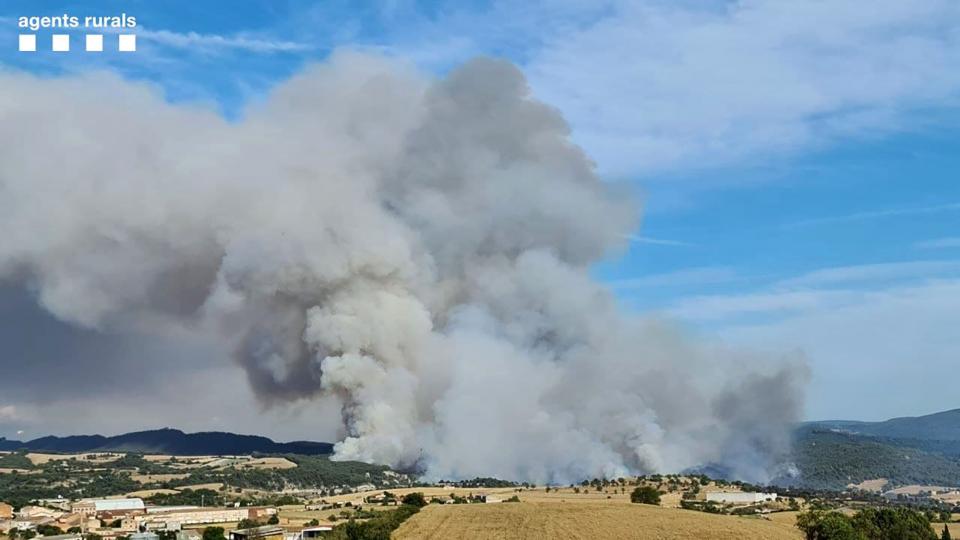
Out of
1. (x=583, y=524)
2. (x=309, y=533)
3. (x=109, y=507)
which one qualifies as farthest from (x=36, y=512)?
(x=583, y=524)

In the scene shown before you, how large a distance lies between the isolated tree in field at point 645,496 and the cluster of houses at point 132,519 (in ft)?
91.4

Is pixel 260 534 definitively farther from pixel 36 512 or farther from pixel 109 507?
pixel 109 507

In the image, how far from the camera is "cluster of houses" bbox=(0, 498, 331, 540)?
262ft

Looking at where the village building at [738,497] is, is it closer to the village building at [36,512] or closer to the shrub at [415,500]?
the shrub at [415,500]

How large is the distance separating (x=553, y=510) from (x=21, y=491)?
277 feet

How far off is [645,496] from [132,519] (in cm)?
4447

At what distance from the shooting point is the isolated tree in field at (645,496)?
92.6 meters

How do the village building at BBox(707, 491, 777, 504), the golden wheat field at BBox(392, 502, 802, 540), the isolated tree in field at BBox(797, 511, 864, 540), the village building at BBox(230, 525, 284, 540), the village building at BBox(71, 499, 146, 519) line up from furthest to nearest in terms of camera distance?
the village building at BBox(71, 499, 146, 519)
the village building at BBox(707, 491, 777, 504)
the village building at BBox(230, 525, 284, 540)
the isolated tree in field at BBox(797, 511, 864, 540)
the golden wheat field at BBox(392, 502, 802, 540)

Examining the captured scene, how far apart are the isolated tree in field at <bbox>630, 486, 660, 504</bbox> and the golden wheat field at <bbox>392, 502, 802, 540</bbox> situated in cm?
991

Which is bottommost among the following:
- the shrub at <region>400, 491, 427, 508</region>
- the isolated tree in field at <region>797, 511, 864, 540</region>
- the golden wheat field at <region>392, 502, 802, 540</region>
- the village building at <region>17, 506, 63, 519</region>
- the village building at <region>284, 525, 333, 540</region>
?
the isolated tree in field at <region>797, 511, 864, 540</region>

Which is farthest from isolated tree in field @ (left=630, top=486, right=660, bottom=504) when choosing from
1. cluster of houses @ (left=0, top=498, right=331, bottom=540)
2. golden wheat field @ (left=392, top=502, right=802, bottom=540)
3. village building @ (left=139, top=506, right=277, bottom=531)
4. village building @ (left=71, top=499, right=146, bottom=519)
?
village building @ (left=71, top=499, right=146, bottom=519)

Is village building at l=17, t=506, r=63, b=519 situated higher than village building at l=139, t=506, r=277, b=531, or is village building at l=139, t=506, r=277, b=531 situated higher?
village building at l=17, t=506, r=63, b=519

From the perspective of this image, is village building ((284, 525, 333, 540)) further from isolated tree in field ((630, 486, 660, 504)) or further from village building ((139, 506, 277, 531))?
isolated tree in field ((630, 486, 660, 504))

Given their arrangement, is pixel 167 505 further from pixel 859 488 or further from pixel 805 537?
pixel 859 488
